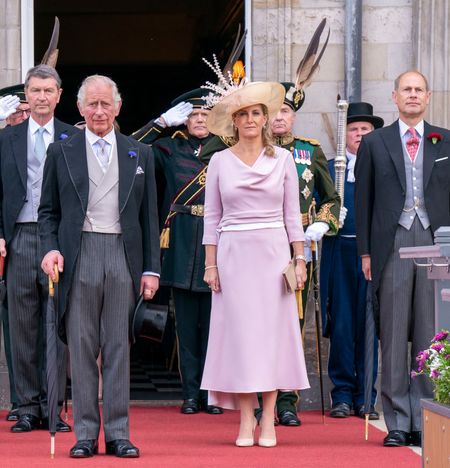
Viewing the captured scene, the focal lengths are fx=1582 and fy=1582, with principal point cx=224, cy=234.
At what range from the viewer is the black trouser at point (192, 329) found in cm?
959

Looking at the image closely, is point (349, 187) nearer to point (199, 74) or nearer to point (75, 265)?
point (75, 265)

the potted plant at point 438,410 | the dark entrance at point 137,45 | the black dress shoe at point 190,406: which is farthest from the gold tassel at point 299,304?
the dark entrance at point 137,45

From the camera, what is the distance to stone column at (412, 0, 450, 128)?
10.3m

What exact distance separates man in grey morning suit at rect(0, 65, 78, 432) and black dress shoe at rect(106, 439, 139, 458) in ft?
3.66

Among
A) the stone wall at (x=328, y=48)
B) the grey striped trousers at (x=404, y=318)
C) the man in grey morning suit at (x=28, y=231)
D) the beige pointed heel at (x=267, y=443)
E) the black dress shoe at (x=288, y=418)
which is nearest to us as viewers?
the beige pointed heel at (x=267, y=443)

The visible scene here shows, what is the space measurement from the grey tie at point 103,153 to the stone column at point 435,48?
334 cm

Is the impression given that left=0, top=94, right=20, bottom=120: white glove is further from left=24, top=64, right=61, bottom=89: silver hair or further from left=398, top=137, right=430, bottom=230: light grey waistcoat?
left=398, top=137, right=430, bottom=230: light grey waistcoat

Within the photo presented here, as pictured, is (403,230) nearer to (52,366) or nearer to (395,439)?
(395,439)

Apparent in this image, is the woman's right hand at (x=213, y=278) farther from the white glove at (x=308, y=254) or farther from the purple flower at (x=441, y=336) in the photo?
the purple flower at (x=441, y=336)

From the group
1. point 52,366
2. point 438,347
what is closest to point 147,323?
point 52,366

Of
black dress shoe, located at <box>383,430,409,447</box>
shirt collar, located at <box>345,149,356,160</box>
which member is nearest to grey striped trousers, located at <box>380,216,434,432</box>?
black dress shoe, located at <box>383,430,409,447</box>

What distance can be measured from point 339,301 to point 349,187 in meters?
0.70

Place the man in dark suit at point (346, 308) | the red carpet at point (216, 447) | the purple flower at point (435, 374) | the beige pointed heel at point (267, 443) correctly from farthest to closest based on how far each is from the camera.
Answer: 1. the man in dark suit at point (346, 308)
2. the beige pointed heel at point (267, 443)
3. the red carpet at point (216, 447)
4. the purple flower at point (435, 374)

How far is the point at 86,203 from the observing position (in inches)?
292
